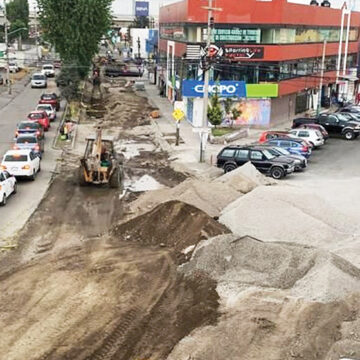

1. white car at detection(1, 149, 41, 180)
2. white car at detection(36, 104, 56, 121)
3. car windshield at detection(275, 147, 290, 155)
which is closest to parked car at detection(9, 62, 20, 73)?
white car at detection(36, 104, 56, 121)

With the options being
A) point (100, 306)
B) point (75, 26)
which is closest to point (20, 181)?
point (100, 306)

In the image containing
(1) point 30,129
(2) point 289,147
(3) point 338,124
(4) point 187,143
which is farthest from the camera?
(3) point 338,124

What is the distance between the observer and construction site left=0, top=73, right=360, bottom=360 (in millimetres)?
13570

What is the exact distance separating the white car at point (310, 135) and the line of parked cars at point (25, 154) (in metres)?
16.1

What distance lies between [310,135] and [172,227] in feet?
70.8

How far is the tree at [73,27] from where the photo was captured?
59250 millimetres

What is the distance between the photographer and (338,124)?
46.2 meters

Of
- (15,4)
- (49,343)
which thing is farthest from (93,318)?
(15,4)

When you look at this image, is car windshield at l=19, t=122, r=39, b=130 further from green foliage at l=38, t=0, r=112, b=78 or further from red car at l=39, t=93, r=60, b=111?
green foliage at l=38, t=0, r=112, b=78

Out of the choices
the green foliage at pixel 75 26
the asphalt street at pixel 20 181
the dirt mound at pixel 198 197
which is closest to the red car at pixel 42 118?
the asphalt street at pixel 20 181

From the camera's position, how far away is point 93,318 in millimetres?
15016

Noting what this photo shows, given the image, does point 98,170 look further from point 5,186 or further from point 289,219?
point 289,219

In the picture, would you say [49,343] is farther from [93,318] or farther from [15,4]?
[15,4]

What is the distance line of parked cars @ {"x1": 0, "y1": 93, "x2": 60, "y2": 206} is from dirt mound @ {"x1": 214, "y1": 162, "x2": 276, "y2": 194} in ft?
30.1
